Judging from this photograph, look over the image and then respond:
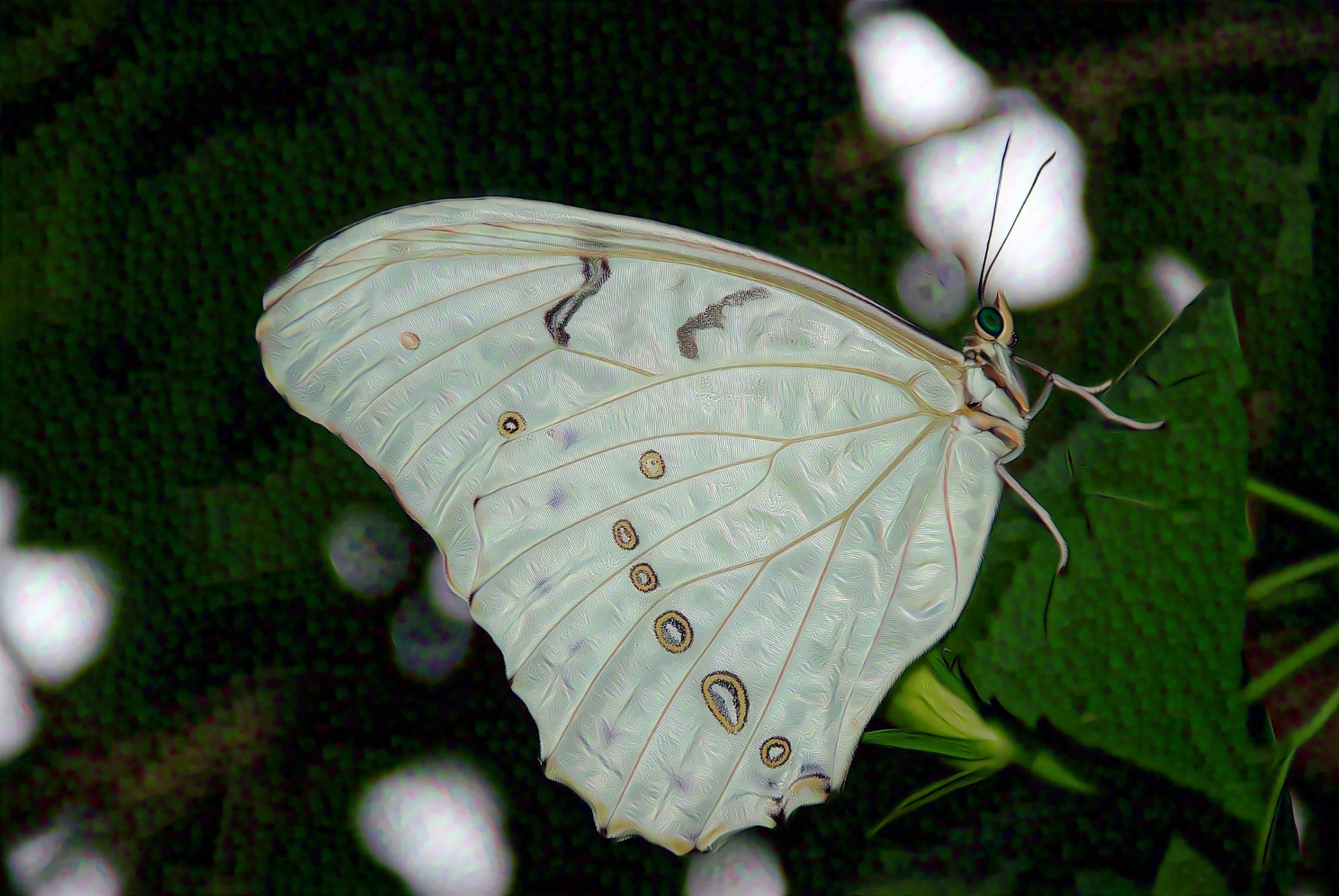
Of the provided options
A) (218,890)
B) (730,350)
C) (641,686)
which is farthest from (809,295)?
(218,890)

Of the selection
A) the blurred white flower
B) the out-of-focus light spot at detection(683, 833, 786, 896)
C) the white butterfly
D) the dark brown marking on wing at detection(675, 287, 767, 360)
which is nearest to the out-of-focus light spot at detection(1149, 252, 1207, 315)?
the white butterfly

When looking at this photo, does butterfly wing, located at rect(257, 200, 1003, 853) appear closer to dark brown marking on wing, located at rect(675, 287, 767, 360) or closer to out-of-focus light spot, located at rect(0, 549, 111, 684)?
dark brown marking on wing, located at rect(675, 287, 767, 360)

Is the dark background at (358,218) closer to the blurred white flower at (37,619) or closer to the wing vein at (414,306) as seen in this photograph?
the blurred white flower at (37,619)

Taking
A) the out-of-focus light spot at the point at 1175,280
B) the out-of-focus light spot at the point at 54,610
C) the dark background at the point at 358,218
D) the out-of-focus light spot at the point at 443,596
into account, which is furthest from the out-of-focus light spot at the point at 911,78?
the out-of-focus light spot at the point at 54,610

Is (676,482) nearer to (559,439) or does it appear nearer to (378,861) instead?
(559,439)

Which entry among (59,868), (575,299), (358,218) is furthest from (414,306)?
(59,868)

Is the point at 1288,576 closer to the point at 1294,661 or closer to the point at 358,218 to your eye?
the point at 1294,661
